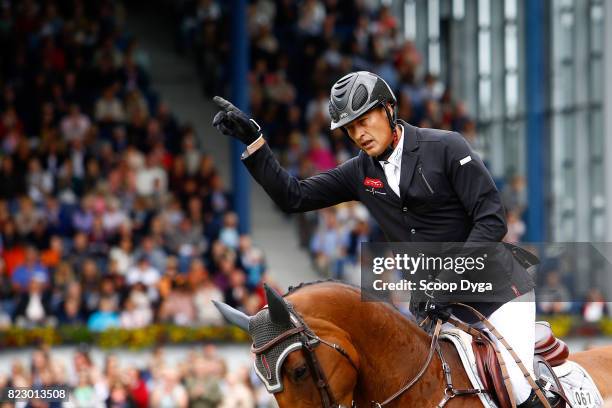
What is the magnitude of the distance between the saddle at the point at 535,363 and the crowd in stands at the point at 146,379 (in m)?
5.88

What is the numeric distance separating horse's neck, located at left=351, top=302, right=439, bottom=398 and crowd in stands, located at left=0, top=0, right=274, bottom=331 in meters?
7.93

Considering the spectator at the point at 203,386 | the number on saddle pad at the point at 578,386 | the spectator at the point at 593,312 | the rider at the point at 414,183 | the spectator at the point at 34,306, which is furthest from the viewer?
the spectator at the point at 593,312

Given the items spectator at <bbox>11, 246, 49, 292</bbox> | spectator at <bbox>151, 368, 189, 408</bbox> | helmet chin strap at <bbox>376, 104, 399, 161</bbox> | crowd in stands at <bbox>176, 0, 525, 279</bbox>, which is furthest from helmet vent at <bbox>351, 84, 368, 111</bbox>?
crowd in stands at <bbox>176, 0, 525, 279</bbox>

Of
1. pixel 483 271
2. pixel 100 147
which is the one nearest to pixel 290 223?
pixel 100 147

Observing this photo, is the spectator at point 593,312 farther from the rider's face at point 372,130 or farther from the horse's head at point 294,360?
the horse's head at point 294,360

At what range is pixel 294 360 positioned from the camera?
4.02m

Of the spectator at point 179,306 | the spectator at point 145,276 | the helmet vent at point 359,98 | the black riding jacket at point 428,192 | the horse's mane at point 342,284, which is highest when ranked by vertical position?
the helmet vent at point 359,98

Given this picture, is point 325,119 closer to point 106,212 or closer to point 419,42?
point 106,212

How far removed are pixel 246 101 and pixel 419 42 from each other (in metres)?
8.80

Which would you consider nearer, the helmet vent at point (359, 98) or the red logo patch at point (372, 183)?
the helmet vent at point (359, 98)

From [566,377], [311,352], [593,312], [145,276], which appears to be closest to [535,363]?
[566,377]

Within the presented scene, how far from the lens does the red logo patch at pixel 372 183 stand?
4.58m

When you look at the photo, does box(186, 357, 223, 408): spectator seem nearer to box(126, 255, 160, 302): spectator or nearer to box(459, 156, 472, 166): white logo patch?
box(126, 255, 160, 302): spectator

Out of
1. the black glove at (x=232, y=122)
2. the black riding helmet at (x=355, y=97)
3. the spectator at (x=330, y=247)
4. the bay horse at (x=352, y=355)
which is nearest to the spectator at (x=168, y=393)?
the spectator at (x=330, y=247)
